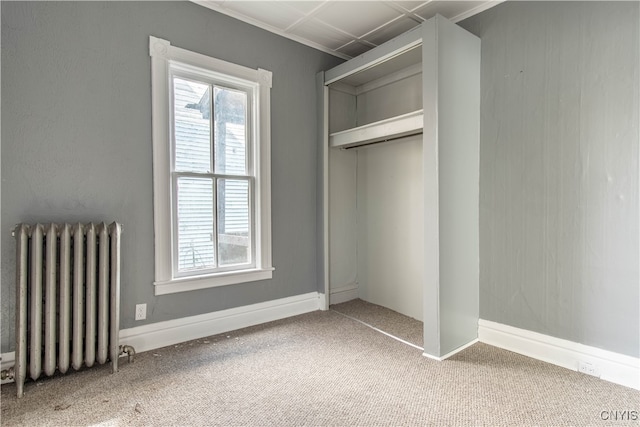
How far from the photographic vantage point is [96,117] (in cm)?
235

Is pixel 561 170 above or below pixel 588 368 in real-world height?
above

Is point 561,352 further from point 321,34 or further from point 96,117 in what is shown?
point 96,117

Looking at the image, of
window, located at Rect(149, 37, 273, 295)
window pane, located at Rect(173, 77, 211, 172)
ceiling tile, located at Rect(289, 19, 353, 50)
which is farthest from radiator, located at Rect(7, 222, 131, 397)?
ceiling tile, located at Rect(289, 19, 353, 50)

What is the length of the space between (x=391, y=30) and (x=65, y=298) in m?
3.26

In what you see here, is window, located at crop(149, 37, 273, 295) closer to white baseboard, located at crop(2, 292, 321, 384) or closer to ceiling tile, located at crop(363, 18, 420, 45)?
white baseboard, located at crop(2, 292, 321, 384)

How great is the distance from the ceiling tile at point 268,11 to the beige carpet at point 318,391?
268 centimetres

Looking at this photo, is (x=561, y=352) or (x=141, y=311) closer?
(x=561, y=352)

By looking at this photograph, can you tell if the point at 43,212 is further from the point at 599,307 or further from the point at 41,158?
the point at 599,307

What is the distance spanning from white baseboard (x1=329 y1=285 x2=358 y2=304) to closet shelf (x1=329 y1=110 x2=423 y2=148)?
1.55 metres

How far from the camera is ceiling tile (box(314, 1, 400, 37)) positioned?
9.07 feet

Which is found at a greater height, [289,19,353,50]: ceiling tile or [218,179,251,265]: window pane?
[289,19,353,50]: ceiling tile

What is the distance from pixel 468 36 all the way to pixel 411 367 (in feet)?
8.04

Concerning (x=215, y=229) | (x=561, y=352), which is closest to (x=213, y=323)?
(x=215, y=229)

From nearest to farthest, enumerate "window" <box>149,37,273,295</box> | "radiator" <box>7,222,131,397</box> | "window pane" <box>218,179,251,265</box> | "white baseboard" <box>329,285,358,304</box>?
"radiator" <box>7,222,131,397</box>, "window" <box>149,37,273,295</box>, "window pane" <box>218,179,251,265</box>, "white baseboard" <box>329,285,358,304</box>
